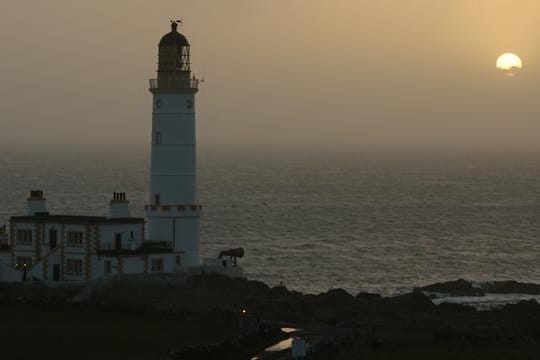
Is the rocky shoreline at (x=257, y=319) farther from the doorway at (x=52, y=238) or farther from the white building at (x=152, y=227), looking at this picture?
the doorway at (x=52, y=238)

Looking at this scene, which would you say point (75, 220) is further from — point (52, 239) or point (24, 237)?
point (24, 237)

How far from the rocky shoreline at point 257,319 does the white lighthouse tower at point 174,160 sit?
2874mm

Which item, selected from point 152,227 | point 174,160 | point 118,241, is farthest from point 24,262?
point 174,160

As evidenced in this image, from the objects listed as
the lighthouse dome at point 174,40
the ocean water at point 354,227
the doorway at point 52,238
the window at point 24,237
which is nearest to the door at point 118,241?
the doorway at point 52,238

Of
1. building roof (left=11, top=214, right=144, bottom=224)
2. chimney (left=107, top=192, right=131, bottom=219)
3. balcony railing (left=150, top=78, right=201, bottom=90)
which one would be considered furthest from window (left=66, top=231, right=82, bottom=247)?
balcony railing (left=150, top=78, right=201, bottom=90)

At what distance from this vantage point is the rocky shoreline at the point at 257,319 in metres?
50.8

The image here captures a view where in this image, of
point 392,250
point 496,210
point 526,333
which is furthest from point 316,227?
point 526,333

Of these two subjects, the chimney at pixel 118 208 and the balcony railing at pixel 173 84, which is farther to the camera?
the balcony railing at pixel 173 84

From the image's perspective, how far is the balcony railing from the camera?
70.6m

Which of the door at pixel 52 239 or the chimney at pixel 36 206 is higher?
the chimney at pixel 36 206

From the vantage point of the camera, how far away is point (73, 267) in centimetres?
6600

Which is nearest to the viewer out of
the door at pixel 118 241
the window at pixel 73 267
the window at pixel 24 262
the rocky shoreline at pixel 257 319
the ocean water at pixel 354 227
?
the rocky shoreline at pixel 257 319

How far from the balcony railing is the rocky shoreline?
9.32m

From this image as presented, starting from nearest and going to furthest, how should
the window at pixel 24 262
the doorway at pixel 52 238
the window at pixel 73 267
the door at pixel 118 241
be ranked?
1. the window at pixel 73 267
2. the door at pixel 118 241
3. the doorway at pixel 52 238
4. the window at pixel 24 262
